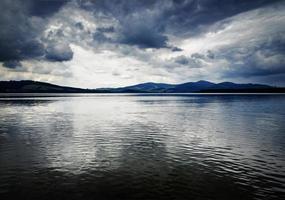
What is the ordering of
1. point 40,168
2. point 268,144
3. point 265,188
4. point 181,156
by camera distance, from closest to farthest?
point 265,188, point 40,168, point 181,156, point 268,144

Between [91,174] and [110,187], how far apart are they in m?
3.63

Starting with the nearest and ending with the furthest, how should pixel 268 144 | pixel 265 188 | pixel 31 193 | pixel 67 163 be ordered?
pixel 31 193 < pixel 265 188 < pixel 67 163 < pixel 268 144

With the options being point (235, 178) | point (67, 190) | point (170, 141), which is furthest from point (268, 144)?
point (67, 190)

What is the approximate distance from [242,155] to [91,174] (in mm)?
18394

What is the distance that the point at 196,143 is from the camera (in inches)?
1409

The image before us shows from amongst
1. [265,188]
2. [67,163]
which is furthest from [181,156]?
[67,163]

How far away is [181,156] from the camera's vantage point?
92.9 ft

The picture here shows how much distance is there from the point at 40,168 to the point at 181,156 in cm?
1562

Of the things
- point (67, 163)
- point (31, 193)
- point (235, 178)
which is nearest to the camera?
point (31, 193)

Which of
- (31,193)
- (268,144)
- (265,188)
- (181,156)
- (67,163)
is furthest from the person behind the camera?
(268,144)

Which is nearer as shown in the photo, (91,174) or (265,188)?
(265,188)

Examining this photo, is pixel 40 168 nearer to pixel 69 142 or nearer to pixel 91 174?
pixel 91 174

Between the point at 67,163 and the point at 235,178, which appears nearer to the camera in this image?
the point at 235,178

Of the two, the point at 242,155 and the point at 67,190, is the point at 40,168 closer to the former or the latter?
the point at 67,190
